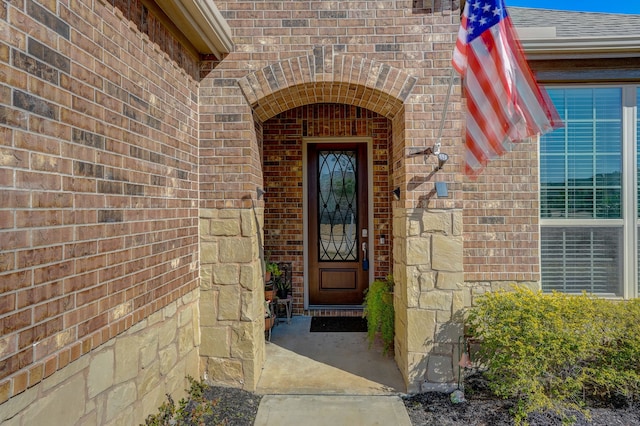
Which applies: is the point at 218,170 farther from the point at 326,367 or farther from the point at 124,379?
the point at 326,367

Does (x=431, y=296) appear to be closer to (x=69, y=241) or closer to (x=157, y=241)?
(x=157, y=241)

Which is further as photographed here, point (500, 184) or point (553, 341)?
point (500, 184)

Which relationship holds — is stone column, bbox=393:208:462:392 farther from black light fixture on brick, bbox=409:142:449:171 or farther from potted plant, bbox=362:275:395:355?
potted plant, bbox=362:275:395:355

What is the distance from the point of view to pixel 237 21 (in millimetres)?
3049

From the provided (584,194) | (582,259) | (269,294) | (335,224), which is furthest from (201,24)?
(582,259)

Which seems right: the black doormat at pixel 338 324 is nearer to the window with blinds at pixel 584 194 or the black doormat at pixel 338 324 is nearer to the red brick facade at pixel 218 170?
the red brick facade at pixel 218 170

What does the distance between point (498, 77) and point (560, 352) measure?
6.74ft

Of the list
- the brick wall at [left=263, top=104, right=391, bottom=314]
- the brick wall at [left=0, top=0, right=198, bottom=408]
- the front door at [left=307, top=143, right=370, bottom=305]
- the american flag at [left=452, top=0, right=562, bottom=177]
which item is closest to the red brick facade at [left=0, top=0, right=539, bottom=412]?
the brick wall at [left=0, top=0, right=198, bottom=408]

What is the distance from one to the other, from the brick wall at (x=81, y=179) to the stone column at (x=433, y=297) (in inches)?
77.1

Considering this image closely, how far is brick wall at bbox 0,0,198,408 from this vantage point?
138cm

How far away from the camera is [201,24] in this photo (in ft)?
8.63

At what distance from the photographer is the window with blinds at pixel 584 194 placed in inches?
135

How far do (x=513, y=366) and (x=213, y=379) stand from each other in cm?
243

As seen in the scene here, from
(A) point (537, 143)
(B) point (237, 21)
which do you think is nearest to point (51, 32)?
(B) point (237, 21)
